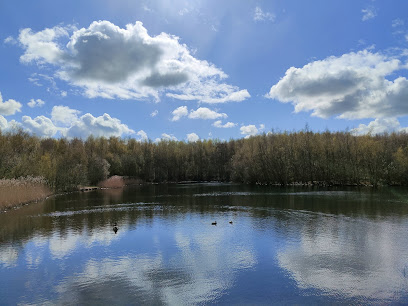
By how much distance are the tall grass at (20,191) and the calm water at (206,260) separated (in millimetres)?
7449

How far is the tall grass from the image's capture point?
114ft

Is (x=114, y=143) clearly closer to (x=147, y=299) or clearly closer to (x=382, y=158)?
(x=382, y=158)

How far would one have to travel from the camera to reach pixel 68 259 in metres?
16.6

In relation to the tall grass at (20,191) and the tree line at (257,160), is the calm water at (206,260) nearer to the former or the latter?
the tall grass at (20,191)

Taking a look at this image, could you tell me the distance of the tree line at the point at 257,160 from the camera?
55.7 m

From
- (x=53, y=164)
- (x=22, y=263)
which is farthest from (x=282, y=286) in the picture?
(x=53, y=164)

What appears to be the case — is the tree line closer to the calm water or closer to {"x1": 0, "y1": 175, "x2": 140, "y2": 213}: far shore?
{"x1": 0, "y1": 175, "x2": 140, "y2": 213}: far shore

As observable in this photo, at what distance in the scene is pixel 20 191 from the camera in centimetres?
3866

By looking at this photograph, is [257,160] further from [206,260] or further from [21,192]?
[206,260]

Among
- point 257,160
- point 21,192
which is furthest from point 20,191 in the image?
point 257,160

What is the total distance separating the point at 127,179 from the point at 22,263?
3295 inches

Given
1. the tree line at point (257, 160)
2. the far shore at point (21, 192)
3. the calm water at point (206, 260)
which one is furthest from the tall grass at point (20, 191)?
the calm water at point (206, 260)

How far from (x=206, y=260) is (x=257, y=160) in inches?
2901

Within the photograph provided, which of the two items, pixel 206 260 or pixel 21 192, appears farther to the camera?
pixel 21 192
